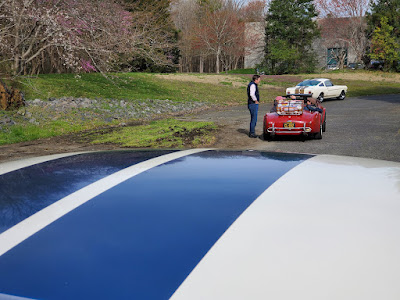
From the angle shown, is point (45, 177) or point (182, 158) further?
point (182, 158)

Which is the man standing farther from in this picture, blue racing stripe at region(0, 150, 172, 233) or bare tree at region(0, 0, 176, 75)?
blue racing stripe at region(0, 150, 172, 233)

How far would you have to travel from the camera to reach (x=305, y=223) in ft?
4.27

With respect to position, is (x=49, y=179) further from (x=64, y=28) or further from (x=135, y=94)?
(x=135, y=94)

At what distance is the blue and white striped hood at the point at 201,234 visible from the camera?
102 centimetres

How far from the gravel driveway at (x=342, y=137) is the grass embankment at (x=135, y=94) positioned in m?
1.07

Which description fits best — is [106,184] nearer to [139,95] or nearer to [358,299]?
[358,299]

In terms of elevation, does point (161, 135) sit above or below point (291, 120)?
below

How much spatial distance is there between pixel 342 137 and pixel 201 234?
13.5 meters

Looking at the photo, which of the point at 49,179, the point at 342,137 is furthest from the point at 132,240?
the point at 342,137

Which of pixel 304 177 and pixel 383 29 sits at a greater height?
pixel 383 29

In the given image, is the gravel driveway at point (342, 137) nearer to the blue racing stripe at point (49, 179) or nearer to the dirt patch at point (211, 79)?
the blue racing stripe at point (49, 179)

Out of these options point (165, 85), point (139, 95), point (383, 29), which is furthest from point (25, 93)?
→ point (383, 29)

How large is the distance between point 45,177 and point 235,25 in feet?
202

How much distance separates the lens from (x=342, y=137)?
547 inches
